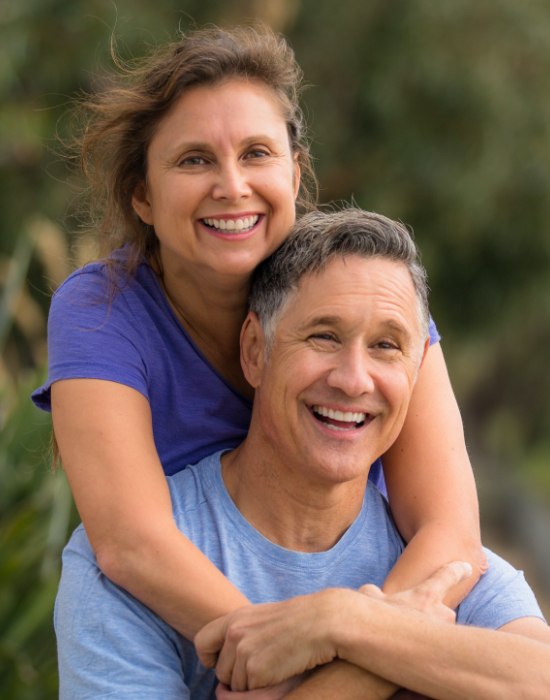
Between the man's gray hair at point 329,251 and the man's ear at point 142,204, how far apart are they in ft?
1.29

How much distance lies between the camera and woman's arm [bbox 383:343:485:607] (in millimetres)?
2979

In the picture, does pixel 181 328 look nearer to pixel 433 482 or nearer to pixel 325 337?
pixel 325 337

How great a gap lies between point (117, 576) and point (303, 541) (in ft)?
1.47

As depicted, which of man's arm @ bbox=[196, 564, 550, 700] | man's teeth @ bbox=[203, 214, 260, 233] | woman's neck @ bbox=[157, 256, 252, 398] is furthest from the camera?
woman's neck @ bbox=[157, 256, 252, 398]

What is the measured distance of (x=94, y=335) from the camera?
302cm

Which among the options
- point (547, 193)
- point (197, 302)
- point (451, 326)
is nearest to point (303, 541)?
point (197, 302)

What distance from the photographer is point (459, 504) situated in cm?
310

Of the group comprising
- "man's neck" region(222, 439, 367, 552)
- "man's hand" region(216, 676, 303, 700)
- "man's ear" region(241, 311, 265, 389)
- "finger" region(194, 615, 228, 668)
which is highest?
"man's ear" region(241, 311, 265, 389)

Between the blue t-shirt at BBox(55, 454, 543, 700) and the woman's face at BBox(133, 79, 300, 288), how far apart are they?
51 centimetres

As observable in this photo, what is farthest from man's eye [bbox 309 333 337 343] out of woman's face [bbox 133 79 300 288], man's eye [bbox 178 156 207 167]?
man's eye [bbox 178 156 207 167]

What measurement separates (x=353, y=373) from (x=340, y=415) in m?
0.10

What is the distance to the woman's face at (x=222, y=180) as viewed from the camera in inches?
121

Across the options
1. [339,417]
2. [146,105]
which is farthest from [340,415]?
[146,105]

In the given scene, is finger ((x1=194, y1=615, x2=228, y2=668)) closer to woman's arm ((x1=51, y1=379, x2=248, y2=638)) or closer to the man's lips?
woman's arm ((x1=51, y1=379, x2=248, y2=638))
